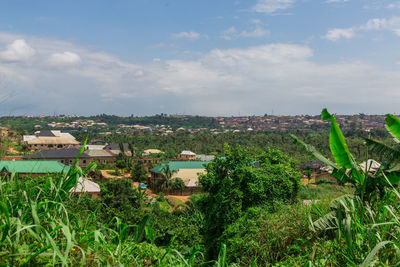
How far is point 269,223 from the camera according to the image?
20.2 feet

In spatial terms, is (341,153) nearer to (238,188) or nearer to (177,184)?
(238,188)

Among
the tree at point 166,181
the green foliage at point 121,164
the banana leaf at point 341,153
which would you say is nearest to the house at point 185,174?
the tree at point 166,181

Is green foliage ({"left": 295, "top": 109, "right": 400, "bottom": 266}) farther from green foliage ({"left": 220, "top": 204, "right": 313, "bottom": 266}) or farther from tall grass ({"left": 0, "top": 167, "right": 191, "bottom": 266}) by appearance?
tall grass ({"left": 0, "top": 167, "right": 191, "bottom": 266})

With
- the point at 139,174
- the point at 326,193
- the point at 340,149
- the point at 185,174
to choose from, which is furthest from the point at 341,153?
the point at 139,174

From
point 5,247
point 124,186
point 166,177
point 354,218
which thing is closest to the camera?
point 5,247

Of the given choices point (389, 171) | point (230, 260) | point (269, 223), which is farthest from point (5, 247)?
point (389, 171)

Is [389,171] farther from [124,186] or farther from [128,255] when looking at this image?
[124,186]

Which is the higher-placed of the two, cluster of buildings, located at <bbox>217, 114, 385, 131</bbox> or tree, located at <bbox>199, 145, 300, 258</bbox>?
cluster of buildings, located at <bbox>217, 114, 385, 131</bbox>

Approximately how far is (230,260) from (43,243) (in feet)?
16.6

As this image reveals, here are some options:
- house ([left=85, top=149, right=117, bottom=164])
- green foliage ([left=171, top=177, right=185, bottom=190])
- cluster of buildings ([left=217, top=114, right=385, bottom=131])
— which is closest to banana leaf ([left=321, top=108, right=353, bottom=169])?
green foliage ([left=171, top=177, right=185, bottom=190])

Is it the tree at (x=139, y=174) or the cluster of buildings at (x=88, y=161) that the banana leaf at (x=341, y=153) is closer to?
the cluster of buildings at (x=88, y=161)

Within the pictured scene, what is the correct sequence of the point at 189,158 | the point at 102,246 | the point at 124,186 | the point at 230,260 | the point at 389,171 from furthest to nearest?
the point at 189,158 → the point at 124,186 → the point at 230,260 → the point at 389,171 → the point at 102,246

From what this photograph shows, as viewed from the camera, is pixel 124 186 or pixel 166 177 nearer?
pixel 124 186

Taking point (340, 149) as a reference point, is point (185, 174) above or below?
below
